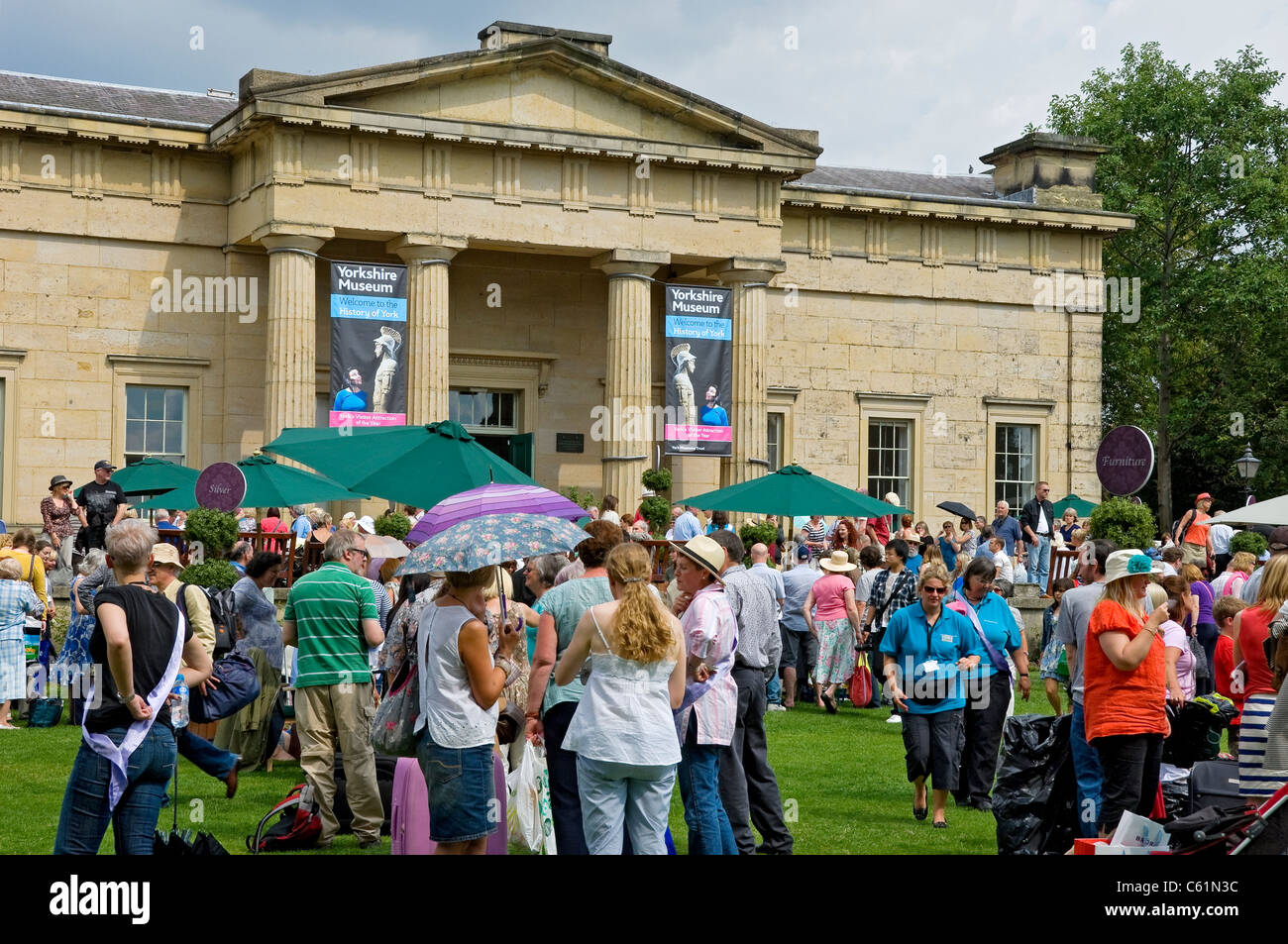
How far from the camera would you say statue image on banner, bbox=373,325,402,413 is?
28.8 m

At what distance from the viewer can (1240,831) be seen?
6.96 m

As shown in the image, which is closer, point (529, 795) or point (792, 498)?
point (529, 795)

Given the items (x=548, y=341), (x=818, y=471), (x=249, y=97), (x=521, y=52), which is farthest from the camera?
(x=818, y=471)

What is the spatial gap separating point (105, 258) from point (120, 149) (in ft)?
6.93

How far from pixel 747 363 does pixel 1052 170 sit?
11726 mm

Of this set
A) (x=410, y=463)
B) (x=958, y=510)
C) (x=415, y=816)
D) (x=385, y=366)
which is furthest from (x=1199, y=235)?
(x=415, y=816)

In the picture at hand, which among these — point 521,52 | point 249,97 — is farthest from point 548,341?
point 249,97

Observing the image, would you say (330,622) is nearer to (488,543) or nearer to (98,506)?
(488,543)

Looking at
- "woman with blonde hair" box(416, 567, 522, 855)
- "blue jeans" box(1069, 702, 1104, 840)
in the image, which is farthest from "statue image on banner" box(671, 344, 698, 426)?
"woman with blonde hair" box(416, 567, 522, 855)

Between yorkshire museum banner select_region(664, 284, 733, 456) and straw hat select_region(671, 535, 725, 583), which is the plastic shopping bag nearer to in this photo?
straw hat select_region(671, 535, 725, 583)

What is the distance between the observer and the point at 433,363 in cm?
2988

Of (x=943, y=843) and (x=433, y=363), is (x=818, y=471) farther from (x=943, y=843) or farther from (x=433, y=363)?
(x=943, y=843)
